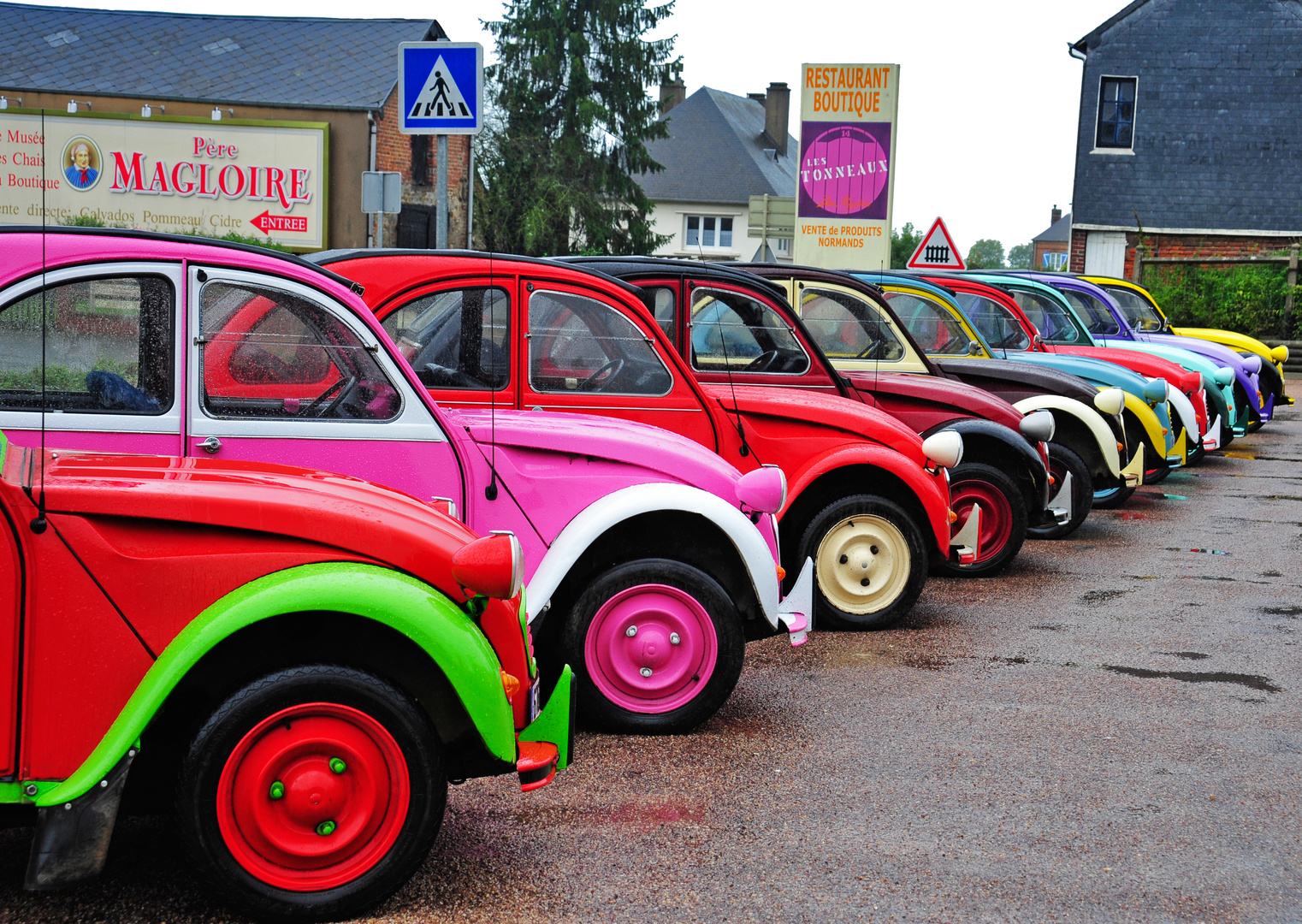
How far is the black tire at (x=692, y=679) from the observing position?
495cm

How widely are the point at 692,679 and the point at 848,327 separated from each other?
4.53 metres

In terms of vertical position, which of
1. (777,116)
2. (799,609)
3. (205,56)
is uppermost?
(777,116)

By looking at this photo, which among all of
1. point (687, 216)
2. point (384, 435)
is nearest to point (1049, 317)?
point (384, 435)

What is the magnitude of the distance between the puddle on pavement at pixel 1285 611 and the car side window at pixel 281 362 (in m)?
5.77

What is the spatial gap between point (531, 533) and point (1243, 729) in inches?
124

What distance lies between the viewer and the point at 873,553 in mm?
6984

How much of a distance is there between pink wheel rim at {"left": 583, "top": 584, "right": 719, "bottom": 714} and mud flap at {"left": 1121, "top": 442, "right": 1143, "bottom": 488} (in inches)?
261

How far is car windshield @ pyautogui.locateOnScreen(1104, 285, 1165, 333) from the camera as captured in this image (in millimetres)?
16391

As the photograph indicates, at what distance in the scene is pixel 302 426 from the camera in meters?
4.40

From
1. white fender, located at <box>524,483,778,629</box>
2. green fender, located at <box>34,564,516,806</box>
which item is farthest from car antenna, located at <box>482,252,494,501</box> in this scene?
green fender, located at <box>34,564,516,806</box>

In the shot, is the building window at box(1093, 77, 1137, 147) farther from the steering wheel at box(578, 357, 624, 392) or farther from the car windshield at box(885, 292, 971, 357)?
the steering wheel at box(578, 357, 624, 392)

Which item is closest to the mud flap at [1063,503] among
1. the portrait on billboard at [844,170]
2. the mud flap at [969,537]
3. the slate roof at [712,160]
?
the mud flap at [969,537]

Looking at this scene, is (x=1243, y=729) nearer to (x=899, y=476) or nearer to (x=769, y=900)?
(x=899, y=476)

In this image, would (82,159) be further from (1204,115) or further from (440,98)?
(1204,115)
